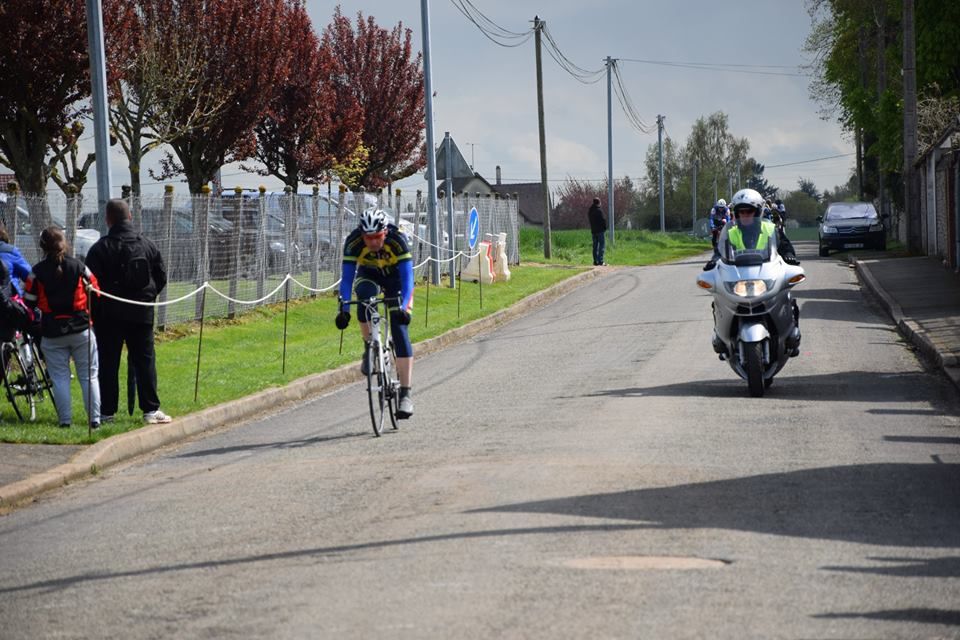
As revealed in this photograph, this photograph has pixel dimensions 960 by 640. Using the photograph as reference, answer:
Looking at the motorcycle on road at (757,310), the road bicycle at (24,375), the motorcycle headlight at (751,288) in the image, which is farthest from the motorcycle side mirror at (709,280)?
the road bicycle at (24,375)

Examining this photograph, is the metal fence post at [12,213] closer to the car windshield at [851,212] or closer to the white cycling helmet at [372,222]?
the white cycling helmet at [372,222]

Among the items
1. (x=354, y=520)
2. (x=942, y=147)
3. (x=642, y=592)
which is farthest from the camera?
(x=942, y=147)

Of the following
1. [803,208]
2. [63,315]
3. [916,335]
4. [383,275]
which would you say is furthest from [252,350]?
[803,208]

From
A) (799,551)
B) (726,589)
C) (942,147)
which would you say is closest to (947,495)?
(799,551)

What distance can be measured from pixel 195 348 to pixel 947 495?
12.8 meters

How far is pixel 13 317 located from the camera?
12.6 m

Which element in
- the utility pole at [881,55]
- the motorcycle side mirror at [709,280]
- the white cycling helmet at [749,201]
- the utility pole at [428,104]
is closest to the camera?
the white cycling helmet at [749,201]

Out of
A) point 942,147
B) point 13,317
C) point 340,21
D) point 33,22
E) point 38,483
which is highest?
point 340,21

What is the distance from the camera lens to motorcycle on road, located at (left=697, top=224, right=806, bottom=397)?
41.6ft

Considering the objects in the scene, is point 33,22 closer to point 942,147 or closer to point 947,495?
point 942,147

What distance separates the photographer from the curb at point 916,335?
14048 millimetres

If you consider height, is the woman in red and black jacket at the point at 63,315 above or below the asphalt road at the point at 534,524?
above

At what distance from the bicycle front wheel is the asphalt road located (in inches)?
8.4

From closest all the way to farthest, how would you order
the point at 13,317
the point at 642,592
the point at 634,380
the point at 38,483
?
the point at 642,592
the point at 38,483
the point at 13,317
the point at 634,380
